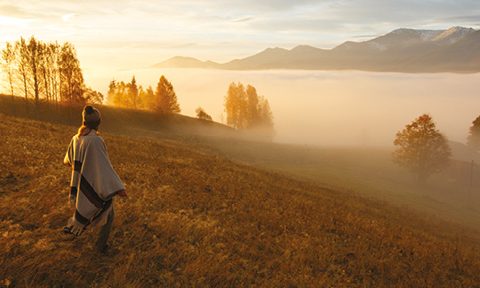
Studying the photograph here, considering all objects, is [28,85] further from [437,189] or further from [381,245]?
[437,189]

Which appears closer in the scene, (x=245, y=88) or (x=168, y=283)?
(x=168, y=283)

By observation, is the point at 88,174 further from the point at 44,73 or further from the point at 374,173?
the point at 374,173

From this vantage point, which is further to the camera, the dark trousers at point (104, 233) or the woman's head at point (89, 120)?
the dark trousers at point (104, 233)

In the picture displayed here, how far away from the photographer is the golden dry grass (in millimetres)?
7410

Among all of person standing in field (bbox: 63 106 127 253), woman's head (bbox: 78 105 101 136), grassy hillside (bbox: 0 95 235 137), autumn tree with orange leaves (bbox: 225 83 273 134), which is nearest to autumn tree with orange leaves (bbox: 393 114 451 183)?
grassy hillside (bbox: 0 95 235 137)

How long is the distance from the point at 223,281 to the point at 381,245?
23.5 ft

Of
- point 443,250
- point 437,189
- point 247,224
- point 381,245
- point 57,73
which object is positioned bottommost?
point 437,189

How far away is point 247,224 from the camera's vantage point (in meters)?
11.7

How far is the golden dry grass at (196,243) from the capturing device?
7410 millimetres

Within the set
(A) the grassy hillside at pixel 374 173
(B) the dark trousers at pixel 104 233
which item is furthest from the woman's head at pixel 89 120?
(A) the grassy hillside at pixel 374 173

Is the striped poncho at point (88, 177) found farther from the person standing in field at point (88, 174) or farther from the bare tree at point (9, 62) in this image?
the bare tree at point (9, 62)

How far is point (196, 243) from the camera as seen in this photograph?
9.52m

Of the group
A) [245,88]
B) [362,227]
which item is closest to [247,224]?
[362,227]

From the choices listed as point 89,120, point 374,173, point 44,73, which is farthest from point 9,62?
point 374,173
